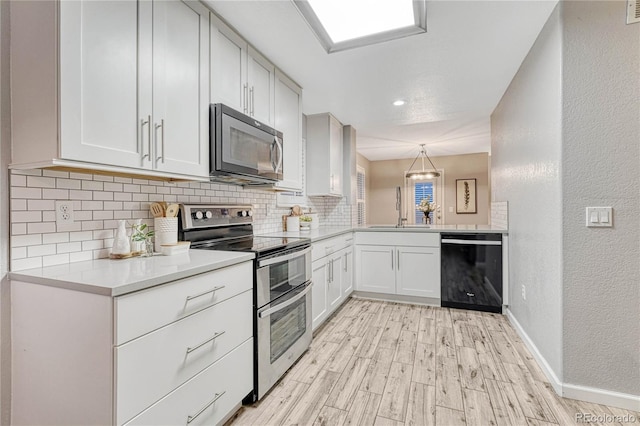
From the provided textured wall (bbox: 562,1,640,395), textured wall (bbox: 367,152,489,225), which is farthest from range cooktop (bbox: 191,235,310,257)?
textured wall (bbox: 367,152,489,225)

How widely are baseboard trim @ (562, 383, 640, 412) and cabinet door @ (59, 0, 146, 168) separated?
263cm

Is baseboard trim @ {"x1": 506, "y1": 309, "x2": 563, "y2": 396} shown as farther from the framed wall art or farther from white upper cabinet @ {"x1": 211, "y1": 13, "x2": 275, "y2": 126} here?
the framed wall art

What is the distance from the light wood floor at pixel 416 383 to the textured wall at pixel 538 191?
0.25 m

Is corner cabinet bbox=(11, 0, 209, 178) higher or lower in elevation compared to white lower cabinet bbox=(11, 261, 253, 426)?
higher

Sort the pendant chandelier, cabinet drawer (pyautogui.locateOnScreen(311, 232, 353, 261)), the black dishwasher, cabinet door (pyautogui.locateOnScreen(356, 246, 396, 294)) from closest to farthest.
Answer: cabinet drawer (pyautogui.locateOnScreen(311, 232, 353, 261)) → the black dishwasher → cabinet door (pyautogui.locateOnScreen(356, 246, 396, 294)) → the pendant chandelier

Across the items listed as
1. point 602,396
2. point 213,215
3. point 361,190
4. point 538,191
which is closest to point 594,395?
point 602,396

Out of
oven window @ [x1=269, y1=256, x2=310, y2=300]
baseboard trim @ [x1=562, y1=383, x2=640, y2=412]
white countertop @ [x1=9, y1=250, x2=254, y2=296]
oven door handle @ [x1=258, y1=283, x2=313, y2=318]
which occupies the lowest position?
baseboard trim @ [x1=562, y1=383, x2=640, y2=412]

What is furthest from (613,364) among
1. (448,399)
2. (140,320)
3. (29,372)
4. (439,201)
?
(439,201)

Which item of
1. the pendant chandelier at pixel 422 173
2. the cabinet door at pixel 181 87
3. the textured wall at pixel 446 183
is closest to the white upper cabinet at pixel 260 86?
the cabinet door at pixel 181 87

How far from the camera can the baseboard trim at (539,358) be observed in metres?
1.82

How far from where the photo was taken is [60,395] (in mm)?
1119

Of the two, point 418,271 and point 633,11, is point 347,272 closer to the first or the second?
point 418,271

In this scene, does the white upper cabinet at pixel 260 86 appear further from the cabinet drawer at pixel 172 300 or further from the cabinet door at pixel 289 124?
the cabinet drawer at pixel 172 300

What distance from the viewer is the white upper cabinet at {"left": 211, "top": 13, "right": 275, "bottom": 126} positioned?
185cm
